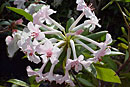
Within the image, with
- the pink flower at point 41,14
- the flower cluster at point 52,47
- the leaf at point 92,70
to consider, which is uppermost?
the pink flower at point 41,14

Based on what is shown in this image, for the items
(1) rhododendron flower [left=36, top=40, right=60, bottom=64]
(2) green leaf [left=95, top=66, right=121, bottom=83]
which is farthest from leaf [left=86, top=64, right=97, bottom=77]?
(1) rhododendron flower [left=36, top=40, right=60, bottom=64]

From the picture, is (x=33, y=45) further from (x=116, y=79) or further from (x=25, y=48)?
(x=116, y=79)

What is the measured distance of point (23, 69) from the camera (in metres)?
3.44

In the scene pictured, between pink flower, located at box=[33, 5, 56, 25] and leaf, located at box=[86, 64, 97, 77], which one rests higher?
pink flower, located at box=[33, 5, 56, 25]

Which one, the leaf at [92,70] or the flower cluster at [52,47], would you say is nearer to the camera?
the flower cluster at [52,47]

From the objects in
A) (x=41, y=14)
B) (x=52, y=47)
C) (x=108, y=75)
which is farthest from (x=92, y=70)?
(x=41, y=14)

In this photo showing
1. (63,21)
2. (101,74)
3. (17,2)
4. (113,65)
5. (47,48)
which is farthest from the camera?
(63,21)

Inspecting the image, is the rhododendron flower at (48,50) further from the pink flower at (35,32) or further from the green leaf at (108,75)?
the green leaf at (108,75)

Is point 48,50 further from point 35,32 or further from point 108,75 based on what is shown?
point 108,75

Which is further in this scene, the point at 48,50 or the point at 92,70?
the point at 92,70

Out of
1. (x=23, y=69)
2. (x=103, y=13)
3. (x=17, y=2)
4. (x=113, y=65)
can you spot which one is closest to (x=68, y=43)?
(x=113, y=65)

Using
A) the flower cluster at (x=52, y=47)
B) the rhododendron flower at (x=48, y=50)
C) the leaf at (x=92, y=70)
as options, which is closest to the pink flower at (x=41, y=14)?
the flower cluster at (x=52, y=47)

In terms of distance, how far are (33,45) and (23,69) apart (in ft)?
8.60

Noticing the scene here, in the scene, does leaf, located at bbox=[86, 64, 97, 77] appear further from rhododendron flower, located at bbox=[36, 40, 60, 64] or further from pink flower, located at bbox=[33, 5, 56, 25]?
pink flower, located at bbox=[33, 5, 56, 25]
